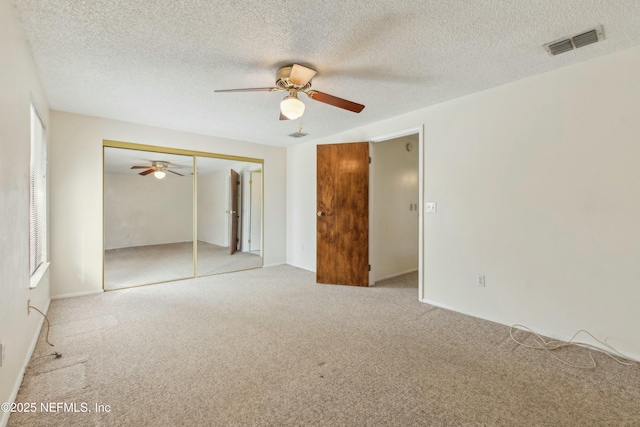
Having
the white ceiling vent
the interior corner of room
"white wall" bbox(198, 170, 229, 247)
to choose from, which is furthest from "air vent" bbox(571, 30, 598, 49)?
"white wall" bbox(198, 170, 229, 247)

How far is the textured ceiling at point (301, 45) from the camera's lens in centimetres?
171

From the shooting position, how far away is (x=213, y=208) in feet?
16.9

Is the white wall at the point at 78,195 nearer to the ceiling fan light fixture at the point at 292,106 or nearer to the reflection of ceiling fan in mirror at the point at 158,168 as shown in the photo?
the reflection of ceiling fan in mirror at the point at 158,168

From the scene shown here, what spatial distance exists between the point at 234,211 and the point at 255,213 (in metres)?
0.40

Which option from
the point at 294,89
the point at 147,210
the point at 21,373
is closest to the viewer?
the point at 21,373

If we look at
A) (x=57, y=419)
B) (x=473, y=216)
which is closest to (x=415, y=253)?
(x=473, y=216)

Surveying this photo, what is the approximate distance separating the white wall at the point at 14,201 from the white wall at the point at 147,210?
2232mm

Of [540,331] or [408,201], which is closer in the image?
[540,331]

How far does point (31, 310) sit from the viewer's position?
2.27 metres

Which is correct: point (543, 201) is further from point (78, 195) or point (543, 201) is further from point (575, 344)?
point (78, 195)

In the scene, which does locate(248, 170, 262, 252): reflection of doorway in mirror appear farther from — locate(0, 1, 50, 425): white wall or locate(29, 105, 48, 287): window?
locate(0, 1, 50, 425): white wall

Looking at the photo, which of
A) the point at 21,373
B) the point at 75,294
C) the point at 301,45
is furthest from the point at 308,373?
the point at 75,294

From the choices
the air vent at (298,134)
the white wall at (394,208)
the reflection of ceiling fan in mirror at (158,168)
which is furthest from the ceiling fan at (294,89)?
the reflection of ceiling fan in mirror at (158,168)

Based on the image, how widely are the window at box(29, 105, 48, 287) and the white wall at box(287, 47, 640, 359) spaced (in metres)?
3.90
